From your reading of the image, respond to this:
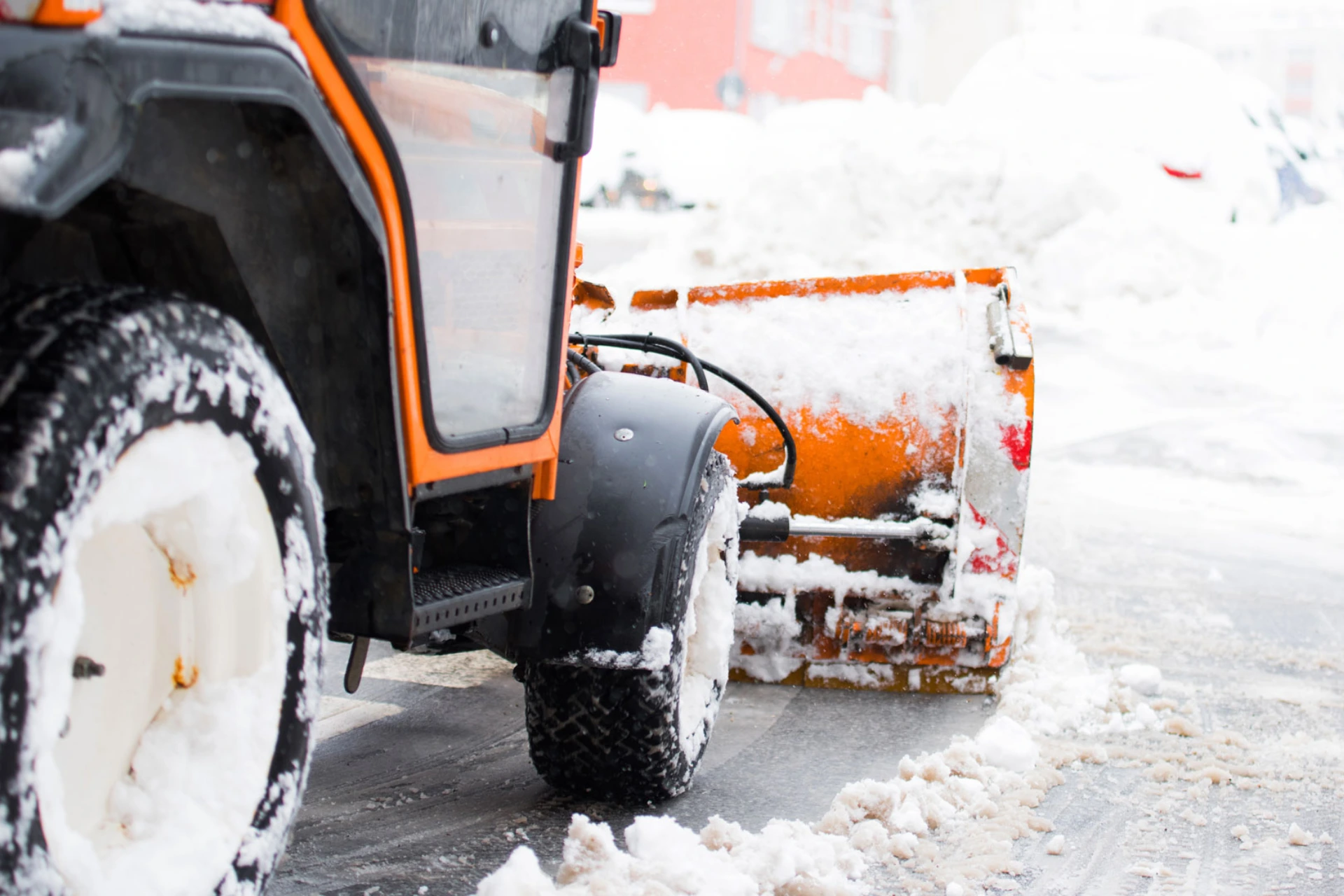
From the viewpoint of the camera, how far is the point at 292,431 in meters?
1.67

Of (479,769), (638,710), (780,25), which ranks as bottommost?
(479,769)

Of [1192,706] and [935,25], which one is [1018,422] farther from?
[935,25]

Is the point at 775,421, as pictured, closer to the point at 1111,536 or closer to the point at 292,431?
the point at 292,431

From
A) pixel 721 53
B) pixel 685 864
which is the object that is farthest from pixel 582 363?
pixel 721 53

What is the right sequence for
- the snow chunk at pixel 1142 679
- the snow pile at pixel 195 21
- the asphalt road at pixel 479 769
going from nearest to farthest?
the snow pile at pixel 195 21
the asphalt road at pixel 479 769
the snow chunk at pixel 1142 679

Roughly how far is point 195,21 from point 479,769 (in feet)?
7.29

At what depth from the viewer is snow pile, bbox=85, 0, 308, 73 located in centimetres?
138

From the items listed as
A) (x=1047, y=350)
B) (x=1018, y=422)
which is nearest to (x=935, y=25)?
(x=1047, y=350)

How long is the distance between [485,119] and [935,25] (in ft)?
129

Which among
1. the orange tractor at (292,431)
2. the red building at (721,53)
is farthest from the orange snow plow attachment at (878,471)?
the red building at (721,53)

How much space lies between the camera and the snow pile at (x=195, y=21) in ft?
4.52

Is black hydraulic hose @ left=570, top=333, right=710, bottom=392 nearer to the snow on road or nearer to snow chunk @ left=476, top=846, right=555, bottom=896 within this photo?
the snow on road

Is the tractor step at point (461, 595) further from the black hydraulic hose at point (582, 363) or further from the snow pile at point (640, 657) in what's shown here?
the black hydraulic hose at point (582, 363)

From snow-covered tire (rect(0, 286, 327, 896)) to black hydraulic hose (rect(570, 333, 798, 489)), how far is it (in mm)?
2116
